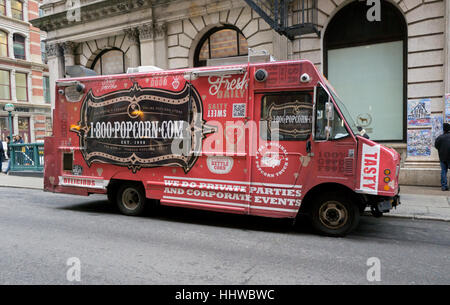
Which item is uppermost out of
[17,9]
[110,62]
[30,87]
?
[17,9]

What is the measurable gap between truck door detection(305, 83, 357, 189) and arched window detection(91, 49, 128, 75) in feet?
46.7

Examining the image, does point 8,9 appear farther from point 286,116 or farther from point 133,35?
point 286,116

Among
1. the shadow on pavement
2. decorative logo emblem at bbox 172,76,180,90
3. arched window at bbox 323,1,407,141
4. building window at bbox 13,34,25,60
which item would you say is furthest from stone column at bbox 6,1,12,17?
decorative logo emblem at bbox 172,76,180,90

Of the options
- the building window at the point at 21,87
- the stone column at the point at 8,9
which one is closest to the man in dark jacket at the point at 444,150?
the building window at the point at 21,87

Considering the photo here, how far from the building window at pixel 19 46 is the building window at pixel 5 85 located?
Result: 2749 millimetres

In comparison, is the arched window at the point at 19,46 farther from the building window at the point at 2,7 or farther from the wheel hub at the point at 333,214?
the wheel hub at the point at 333,214

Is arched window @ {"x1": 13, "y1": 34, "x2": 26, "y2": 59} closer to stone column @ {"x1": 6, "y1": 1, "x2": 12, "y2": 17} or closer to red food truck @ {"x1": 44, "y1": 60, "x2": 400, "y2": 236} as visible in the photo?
stone column @ {"x1": 6, "y1": 1, "x2": 12, "y2": 17}

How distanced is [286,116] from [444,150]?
659 centimetres

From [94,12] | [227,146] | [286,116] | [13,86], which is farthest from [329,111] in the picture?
[13,86]

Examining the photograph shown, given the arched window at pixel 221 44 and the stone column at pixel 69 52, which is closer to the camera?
the arched window at pixel 221 44

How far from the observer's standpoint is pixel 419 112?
11242 mm

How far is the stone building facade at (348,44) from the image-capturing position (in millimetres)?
11156
